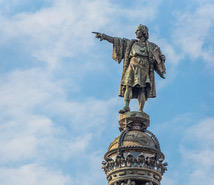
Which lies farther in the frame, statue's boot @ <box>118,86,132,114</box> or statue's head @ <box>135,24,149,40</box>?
statue's head @ <box>135,24,149,40</box>

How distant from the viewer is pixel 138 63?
22.8 meters

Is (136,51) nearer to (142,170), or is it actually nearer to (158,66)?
(158,66)

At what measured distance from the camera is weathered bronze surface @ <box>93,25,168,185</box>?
19.5 metres

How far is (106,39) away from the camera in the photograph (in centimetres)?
2312

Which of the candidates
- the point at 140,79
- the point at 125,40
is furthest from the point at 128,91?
the point at 125,40

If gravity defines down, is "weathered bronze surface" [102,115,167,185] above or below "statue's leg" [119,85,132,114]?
below

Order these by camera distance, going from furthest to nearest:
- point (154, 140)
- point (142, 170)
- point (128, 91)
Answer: point (128, 91) → point (154, 140) → point (142, 170)

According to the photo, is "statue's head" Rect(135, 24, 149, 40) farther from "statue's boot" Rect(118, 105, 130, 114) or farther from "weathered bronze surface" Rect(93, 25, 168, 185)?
"statue's boot" Rect(118, 105, 130, 114)

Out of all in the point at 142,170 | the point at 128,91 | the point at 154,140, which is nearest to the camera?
the point at 142,170

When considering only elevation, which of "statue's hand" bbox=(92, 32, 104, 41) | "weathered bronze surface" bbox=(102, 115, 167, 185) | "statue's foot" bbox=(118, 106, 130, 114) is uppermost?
"statue's hand" bbox=(92, 32, 104, 41)

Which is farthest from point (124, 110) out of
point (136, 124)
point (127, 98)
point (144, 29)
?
point (144, 29)

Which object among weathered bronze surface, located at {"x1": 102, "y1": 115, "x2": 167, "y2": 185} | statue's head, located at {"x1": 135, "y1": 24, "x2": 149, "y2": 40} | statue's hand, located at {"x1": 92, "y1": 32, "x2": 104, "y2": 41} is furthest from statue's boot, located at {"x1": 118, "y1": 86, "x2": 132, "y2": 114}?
Answer: statue's head, located at {"x1": 135, "y1": 24, "x2": 149, "y2": 40}

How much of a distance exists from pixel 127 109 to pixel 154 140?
190cm

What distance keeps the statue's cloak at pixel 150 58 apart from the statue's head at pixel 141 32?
1.05 ft
